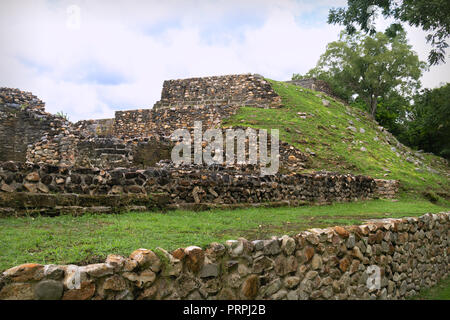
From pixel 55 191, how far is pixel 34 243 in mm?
2179

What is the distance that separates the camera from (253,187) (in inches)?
338

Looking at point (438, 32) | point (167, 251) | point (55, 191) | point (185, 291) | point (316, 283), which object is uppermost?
point (438, 32)

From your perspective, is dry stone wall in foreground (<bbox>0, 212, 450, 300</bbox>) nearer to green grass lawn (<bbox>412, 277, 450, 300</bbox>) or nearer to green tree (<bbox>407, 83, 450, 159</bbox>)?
green grass lawn (<bbox>412, 277, 450, 300</bbox>)

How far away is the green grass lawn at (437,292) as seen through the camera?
283 inches

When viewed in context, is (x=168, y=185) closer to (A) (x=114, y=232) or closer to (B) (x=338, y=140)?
(A) (x=114, y=232)

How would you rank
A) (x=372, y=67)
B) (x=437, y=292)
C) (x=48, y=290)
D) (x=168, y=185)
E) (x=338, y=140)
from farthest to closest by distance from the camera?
(x=372, y=67), (x=338, y=140), (x=437, y=292), (x=168, y=185), (x=48, y=290)

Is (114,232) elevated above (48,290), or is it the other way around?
(114,232)

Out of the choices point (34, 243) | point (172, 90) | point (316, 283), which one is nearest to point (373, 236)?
point (316, 283)

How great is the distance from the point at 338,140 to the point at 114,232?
14.6m

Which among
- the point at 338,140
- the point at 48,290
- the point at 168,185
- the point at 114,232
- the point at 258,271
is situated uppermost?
the point at 338,140

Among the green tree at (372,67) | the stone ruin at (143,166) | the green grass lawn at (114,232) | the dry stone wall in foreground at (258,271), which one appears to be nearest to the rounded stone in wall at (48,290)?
the dry stone wall in foreground at (258,271)

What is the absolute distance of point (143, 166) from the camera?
11.1m

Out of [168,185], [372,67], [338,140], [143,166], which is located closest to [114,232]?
[168,185]
